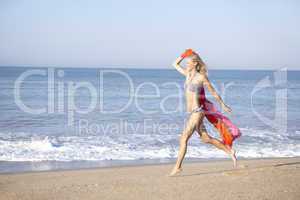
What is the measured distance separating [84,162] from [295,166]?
4.06m

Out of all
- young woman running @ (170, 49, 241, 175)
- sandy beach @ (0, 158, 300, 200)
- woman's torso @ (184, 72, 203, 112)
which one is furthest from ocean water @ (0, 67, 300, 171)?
woman's torso @ (184, 72, 203, 112)

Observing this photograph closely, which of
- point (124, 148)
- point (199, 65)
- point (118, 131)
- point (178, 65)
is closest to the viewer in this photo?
point (199, 65)

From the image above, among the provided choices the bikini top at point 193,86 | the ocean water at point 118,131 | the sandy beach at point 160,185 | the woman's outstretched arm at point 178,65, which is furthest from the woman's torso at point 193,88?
the ocean water at point 118,131

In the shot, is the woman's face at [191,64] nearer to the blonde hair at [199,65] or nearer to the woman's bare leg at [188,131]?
the blonde hair at [199,65]

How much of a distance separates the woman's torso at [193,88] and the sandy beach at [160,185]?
107cm

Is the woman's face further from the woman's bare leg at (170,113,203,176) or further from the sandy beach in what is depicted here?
the sandy beach

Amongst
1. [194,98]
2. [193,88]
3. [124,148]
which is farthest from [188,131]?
[124,148]

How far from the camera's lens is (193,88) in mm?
6820

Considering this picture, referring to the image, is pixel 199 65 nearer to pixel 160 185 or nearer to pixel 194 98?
pixel 194 98

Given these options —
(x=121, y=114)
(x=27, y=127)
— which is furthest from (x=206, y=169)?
(x=121, y=114)

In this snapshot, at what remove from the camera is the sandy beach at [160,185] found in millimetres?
5793

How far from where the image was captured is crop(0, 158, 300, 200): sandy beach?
19.0 feet

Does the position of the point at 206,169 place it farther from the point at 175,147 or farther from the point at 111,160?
the point at 175,147

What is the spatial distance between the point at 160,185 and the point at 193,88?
1516mm
